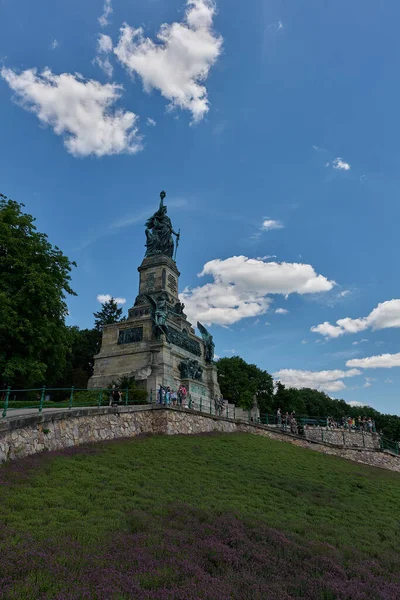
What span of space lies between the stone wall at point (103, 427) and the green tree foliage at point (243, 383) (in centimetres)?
3031

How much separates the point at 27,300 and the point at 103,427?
1023 centimetres

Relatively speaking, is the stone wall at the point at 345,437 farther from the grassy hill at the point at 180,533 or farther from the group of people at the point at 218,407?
the grassy hill at the point at 180,533

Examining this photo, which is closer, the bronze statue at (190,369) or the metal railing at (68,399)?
the metal railing at (68,399)

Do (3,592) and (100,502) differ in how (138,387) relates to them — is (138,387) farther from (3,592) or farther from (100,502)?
(3,592)

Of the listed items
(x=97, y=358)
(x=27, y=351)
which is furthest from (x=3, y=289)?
(x=97, y=358)

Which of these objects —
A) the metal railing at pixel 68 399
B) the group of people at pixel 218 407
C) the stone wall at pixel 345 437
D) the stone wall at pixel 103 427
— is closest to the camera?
the stone wall at pixel 103 427

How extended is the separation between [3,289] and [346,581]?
21.6m

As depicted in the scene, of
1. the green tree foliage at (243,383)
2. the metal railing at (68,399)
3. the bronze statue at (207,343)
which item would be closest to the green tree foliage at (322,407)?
the green tree foliage at (243,383)

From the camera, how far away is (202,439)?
19984mm

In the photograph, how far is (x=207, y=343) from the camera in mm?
34469

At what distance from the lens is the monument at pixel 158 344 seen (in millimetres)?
27578

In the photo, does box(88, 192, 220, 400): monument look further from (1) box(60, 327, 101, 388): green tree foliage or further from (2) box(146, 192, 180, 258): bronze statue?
(1) box(60, 327, 101, 388): green tree foliage

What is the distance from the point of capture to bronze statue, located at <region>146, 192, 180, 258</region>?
37.0m

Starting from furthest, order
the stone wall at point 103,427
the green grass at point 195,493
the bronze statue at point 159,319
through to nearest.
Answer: the bronze statue at point 159,319
the stone wall at point 103,427
the green grass at point 195,493
